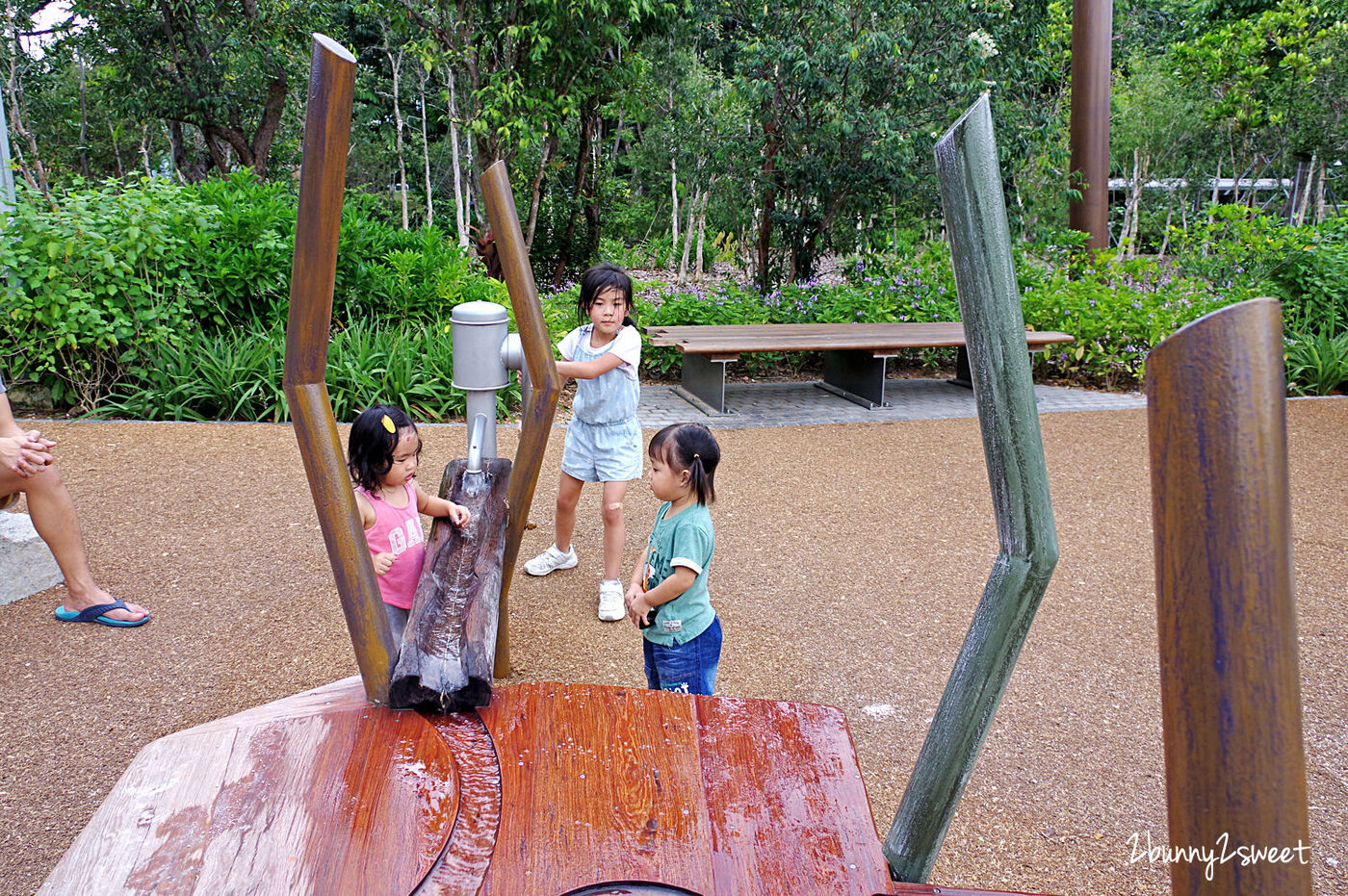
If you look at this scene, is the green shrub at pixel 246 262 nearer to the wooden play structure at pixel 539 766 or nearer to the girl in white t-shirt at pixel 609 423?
the girl in white t-shirt at pixel 609 423

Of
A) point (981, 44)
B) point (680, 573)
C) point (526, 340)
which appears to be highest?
point (981, 44)

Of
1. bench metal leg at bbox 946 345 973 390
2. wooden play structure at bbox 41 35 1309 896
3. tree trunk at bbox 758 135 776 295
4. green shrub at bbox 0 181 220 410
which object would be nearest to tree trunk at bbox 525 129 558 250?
tree trunk at bbox 758 135 776 295

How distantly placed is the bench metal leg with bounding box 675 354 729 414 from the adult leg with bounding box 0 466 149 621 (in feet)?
14.1

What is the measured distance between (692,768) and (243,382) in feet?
18.4

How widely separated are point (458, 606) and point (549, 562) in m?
2.04

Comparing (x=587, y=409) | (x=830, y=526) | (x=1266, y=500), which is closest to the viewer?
(x=1266, y=500)

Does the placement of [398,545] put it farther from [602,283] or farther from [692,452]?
[602,283]

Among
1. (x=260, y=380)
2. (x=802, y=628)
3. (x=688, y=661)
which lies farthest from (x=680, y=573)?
(x=260, y=380)

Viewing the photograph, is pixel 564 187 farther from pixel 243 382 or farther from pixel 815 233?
pixel 243 382

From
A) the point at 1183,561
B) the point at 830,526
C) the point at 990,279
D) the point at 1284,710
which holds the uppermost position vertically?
the point at 990,279

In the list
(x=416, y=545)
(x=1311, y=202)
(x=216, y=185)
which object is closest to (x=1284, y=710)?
(x=416, y=545)

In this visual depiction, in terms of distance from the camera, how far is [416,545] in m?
2.61

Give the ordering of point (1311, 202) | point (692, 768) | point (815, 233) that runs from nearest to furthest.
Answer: point (692, 768)
point (815, 233)
point (1311, 202)

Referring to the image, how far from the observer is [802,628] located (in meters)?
3.57
